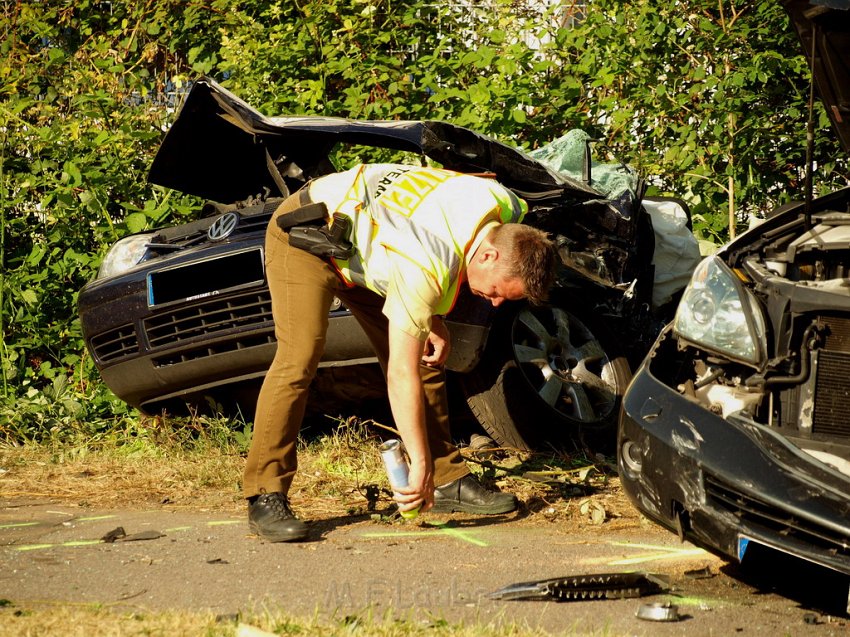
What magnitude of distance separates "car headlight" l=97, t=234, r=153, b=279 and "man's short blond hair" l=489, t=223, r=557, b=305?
296 centimetres

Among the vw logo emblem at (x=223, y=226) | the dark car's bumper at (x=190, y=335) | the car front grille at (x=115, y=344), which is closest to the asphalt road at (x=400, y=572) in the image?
the dark car's bumper at (x=190, y=335)

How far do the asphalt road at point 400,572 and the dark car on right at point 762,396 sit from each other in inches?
10.2

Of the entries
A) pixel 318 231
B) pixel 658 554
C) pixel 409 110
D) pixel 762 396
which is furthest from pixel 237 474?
pixel 409 110

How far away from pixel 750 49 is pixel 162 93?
4623mm

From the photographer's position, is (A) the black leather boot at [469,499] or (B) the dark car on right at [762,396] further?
(A) the black leather boot at [469,499]

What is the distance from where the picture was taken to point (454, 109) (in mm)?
8102

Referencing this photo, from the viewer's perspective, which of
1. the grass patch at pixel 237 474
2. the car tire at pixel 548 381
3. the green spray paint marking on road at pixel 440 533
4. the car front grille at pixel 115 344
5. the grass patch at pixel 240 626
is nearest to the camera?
the grass patch at pixel 240 626

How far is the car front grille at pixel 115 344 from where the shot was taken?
5.92 meters

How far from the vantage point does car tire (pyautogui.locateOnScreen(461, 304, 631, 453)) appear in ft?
18.9

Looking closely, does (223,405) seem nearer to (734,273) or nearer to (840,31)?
(734,273)

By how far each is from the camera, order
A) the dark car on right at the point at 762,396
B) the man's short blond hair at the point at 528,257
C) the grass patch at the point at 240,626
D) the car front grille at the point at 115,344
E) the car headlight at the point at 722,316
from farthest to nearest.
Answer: the car front grille at the point at 115,344
the man's short blond hair at the point at 528,257
the car headlight at the point at 722,316
the dark car on right at the point at 762,396
the grass patch at the point at 240,626

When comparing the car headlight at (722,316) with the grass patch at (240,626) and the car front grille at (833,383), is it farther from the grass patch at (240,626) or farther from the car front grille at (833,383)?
the grass patch at (240,626)

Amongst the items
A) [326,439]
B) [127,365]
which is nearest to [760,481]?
[326,439]

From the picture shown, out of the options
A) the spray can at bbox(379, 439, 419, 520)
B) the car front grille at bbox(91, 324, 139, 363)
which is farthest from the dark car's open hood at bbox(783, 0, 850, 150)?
the car front grille at bbox(91, 324, 139, 363)
